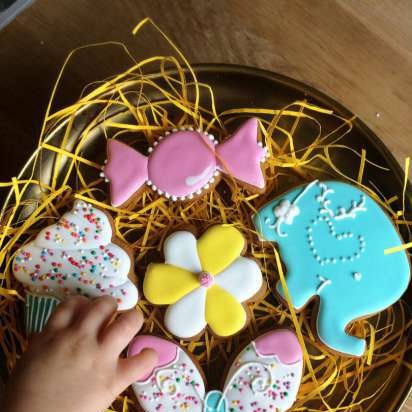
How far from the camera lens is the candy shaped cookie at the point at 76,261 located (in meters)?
0.70

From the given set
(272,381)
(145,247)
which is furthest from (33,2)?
(272,381)

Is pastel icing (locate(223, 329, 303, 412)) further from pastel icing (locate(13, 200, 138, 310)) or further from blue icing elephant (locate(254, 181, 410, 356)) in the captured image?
pastel icing (locate(13, 200, 138, 310))

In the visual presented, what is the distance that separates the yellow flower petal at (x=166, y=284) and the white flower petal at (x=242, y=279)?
4 centimetres

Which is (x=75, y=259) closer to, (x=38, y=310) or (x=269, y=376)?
(x=38, y=310)

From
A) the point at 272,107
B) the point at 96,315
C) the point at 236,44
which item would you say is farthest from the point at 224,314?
the point at 236,44

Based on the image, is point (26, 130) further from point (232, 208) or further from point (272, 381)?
point (272, 381)

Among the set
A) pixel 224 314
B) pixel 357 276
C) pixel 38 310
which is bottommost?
pixel 38 310

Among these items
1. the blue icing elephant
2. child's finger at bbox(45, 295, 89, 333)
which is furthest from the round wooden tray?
child's finger at bbox(45, 295, 89, 333)

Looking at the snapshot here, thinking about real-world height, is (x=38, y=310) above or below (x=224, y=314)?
below

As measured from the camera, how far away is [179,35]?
0.84 meters

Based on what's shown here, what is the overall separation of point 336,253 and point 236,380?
0.20 m

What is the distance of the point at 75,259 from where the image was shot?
0.71 meters

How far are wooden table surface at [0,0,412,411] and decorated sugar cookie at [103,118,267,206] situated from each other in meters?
0.18

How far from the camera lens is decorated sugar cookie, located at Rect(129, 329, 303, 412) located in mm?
688
